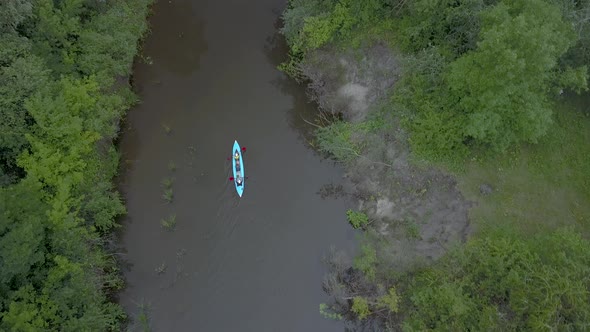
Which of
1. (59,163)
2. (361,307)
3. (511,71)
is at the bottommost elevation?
(361,307)

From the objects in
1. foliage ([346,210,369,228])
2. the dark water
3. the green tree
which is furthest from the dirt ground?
the green tree

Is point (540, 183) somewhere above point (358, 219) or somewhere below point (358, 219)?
above

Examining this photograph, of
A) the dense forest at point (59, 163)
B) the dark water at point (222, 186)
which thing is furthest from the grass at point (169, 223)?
the dense forest at point (59, 163)

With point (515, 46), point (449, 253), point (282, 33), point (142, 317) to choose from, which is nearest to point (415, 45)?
point (515, 46)

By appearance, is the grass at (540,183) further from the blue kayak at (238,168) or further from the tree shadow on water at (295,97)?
the blue kayak at (238,168)

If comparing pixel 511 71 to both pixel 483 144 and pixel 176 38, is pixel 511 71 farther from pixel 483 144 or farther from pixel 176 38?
pixel 176 38

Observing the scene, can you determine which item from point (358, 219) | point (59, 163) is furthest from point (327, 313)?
point (59, 163)
